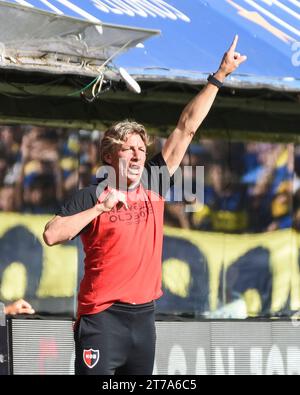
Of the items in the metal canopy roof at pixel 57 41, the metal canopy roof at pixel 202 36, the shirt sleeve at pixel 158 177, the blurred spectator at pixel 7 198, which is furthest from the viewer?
the blurred spectator at pixel 7 198

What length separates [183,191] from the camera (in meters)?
8.06

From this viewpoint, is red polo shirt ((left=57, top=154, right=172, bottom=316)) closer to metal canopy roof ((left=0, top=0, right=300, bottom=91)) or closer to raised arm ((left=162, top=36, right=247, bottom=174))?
raised arm ((left=162, top=36, right=247, bottom=174))

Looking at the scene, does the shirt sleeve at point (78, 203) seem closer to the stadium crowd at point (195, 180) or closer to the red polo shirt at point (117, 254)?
the red polo shirt at point (117, 254)

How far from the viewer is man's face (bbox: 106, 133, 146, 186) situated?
17.1 ft

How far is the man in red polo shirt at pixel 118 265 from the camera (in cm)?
511

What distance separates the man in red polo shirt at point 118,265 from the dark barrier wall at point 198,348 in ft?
8.03

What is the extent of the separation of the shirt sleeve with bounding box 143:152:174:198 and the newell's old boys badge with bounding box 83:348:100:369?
3.19ft

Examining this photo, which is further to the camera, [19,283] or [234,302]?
[234,302]

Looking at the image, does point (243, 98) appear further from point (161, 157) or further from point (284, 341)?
point (161, 157)

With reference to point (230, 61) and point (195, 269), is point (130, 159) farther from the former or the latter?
point (195, 269)

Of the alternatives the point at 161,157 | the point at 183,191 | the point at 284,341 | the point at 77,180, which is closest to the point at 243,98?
the point at 183,191

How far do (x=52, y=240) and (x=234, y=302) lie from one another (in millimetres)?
3472

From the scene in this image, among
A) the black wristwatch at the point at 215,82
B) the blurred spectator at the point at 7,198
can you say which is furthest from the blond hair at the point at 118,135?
the blurred spectator at the point at 7,198

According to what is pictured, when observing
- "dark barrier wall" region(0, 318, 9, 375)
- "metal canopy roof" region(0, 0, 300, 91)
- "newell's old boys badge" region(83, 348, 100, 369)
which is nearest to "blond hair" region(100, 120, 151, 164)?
"newell's old boys badge" region(83, 348, 100, 369)
